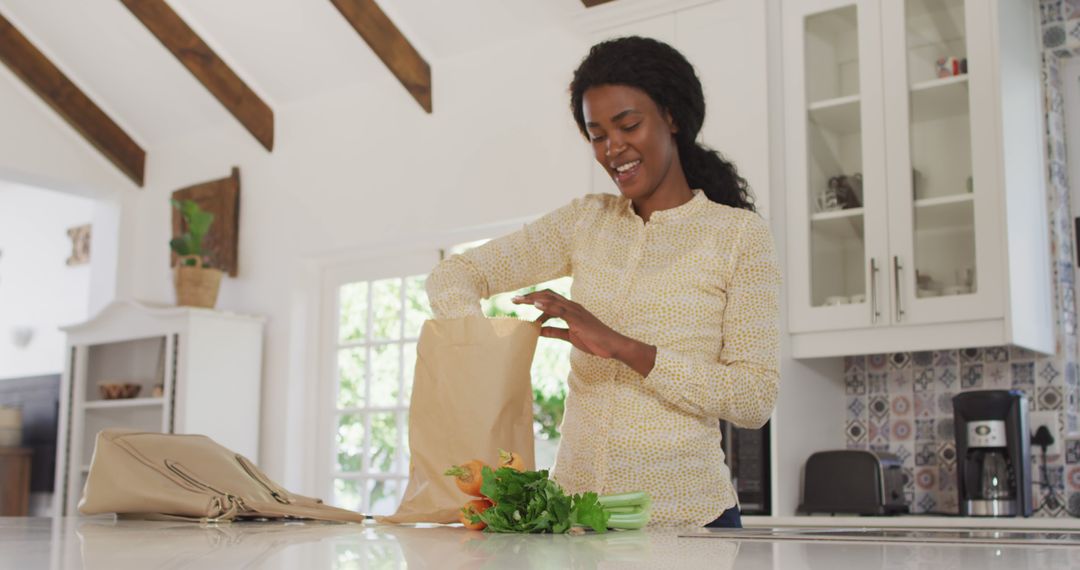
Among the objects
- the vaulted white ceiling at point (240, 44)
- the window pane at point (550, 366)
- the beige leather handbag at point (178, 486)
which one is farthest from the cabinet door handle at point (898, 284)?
the window pane at point (550, 366)

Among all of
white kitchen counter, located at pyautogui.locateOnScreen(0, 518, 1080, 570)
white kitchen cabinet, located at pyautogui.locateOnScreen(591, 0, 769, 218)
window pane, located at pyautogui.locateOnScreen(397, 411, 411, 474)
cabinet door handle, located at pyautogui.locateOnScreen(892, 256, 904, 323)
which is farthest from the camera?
window pane, located at pyautogui.locateOnScreen(397, 411, 411, 474)

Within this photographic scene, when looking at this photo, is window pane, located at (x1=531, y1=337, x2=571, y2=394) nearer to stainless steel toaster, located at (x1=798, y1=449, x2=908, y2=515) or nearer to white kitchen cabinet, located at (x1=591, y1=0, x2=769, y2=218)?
white kitchen cabinet, located at (x1=591, y1=0, x2=769, y2=218)

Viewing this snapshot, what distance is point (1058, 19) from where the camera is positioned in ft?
10.8

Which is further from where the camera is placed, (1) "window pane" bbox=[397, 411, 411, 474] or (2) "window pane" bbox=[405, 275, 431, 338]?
(2) "window pane" bbox=[405, 275, 431, 338]

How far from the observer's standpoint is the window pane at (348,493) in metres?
4.51

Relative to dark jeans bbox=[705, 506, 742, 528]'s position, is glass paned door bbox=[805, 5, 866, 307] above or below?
above

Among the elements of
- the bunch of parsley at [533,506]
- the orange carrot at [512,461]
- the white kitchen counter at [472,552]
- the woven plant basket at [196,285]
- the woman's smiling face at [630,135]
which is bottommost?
the white kitchen counter at [472,552]

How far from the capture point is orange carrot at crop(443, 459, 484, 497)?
112 cm

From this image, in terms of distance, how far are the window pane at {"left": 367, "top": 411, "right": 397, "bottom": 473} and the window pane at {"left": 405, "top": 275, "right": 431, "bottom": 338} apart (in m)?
0.33

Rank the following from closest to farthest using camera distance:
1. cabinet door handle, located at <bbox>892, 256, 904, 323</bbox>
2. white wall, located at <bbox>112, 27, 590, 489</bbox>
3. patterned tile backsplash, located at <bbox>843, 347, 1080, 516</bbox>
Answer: cabinet door handle, located at <bbox>892, 256, 904, 323</bbox>, patterned tile backsplash, located at <bbox>843, 347, 1080, 516</bbox>, white wall, located at <bbox>112, 27, 590, 489</bbox>

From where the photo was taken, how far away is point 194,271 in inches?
184

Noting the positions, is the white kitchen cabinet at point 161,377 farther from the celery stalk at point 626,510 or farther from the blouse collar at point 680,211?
the celery stalk at point 626,510

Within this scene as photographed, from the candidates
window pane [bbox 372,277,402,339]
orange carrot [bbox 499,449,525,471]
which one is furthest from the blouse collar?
window pane [bbox 372,277,402,339]

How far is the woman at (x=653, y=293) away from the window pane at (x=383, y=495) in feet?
9.14
